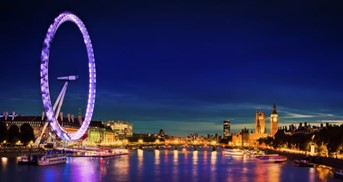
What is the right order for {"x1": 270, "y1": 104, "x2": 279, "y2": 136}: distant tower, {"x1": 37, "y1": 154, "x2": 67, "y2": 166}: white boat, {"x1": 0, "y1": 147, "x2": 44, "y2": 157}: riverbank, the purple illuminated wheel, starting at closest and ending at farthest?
the purple illuminated wheel
{"x1": 37, "y1": 154, "x2": 67, "y2": 166}: white boat
{"x1": 0, "y1": 147, "x2": 44, "y2": 157}: riverbank
{"x1": 270, "y1": 104, "x2": 279, "y2": 136}: distant tower

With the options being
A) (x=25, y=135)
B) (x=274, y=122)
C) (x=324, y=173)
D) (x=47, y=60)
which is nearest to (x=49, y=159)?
(x=47, y=60)

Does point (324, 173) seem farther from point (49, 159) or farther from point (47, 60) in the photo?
point (49, 159)

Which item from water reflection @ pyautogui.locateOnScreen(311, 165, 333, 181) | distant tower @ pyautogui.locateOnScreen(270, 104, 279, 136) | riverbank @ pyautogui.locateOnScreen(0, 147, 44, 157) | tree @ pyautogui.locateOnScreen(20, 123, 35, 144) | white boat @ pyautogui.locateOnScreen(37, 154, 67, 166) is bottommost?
water reflection @ pyautogui.locateOnScreen(311, 165, 333, 181)

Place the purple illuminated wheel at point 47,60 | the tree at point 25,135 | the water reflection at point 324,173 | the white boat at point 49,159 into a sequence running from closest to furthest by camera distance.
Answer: the water reflection at point 324,173, the purple illuminated wheel at point 47,60, the white boat at point 49,159, the tree at point 25,135

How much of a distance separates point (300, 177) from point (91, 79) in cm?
2804

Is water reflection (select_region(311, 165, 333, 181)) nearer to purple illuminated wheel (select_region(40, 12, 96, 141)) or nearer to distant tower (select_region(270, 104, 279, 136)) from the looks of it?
purple illuminated wheel (select_region(40, 12, 96, 141))

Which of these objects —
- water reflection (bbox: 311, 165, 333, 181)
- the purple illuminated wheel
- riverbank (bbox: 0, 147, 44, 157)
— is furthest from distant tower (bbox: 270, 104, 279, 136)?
the purple illuminated wheel

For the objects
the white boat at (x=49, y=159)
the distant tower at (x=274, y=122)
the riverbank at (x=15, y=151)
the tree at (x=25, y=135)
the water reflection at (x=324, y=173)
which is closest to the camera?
the water reflection at (x=324, y=173)

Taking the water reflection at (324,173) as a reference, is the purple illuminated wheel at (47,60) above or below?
above

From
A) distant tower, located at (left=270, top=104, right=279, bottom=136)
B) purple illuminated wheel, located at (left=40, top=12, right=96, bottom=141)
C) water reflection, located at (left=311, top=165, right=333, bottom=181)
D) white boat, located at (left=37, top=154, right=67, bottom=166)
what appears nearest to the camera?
water reflection, located at (left=311, top=165, right=333, bottom=181)

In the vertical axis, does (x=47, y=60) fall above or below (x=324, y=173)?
above

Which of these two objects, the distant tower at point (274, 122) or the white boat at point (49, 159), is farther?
the distant tower at point (274, 122)

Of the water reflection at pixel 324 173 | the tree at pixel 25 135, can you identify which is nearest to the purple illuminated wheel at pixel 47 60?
the tree at pixel 25 135

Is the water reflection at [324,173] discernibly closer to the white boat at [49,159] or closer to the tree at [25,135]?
the white boat at [49,159]
